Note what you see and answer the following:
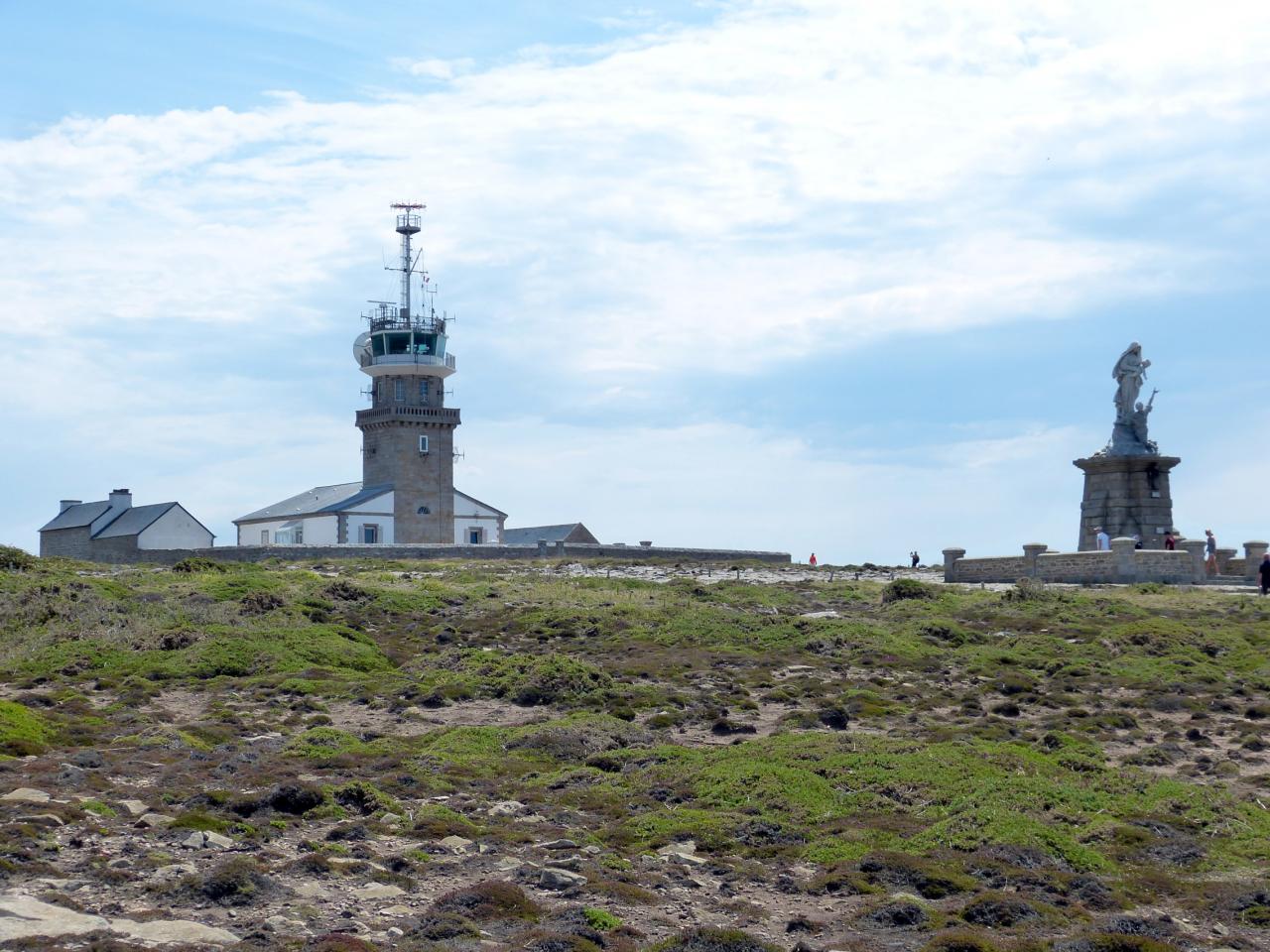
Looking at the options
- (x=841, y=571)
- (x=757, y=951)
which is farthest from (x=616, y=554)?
(x=757, y=951)

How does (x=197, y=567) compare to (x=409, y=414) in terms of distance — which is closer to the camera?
(x=197, y=567)

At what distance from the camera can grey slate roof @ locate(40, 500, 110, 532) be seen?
74.3m

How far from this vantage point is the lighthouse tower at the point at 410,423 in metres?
73.8

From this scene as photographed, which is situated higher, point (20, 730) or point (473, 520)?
point (473, 520)

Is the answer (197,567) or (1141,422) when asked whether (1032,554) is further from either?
(197,567)

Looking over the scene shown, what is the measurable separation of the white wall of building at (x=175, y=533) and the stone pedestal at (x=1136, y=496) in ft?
134

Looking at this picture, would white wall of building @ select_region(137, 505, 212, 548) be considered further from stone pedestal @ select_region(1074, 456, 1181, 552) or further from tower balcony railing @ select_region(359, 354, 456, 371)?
stone pedestal @ select_region(1074, 456, 1181, 552)

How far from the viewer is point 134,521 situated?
71062 millimetres

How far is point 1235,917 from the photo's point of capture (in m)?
13.5

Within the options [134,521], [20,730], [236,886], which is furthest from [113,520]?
[236,886]

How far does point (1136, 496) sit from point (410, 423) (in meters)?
39.4

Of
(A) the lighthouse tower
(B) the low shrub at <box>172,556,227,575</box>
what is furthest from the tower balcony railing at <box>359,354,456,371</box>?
(B) the low shrub at <box>172,556,227,575</box>

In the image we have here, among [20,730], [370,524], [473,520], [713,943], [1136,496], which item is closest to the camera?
[713,943]

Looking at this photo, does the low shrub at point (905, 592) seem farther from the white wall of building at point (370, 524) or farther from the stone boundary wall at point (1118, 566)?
the white wall of building at point (370, 524)
